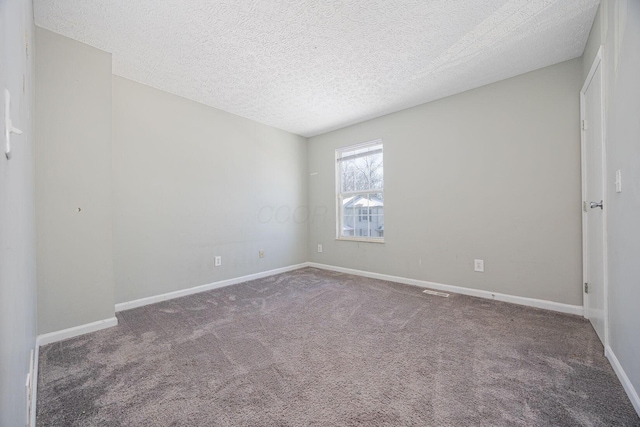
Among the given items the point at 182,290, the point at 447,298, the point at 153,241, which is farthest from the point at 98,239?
the point at 447,298

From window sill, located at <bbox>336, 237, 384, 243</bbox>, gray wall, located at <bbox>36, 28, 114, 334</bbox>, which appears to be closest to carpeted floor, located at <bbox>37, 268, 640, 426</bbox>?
gray wall, located at <bbox>36, 28, 114, 334</bbox>

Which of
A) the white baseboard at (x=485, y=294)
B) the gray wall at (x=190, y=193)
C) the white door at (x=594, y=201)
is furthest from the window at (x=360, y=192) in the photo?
the white door at (x=594, y=201)

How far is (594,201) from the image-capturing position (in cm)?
201

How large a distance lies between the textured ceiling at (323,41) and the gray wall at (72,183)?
10.0 inches

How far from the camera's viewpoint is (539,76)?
8.43 ft

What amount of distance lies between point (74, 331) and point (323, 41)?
3.12 meters

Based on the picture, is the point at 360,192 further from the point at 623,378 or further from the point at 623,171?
the point at 623,378

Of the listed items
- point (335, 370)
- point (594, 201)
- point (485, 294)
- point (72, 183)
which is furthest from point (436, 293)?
point (72, 183)

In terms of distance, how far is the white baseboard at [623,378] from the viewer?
4.08 feet

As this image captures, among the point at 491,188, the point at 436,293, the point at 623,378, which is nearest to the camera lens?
the point at 623,378

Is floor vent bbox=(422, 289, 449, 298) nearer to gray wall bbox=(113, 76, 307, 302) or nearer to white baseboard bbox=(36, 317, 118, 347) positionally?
gray wall bbox=(113, 76, 307, 302)

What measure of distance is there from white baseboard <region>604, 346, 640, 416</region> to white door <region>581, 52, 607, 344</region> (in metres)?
0.20

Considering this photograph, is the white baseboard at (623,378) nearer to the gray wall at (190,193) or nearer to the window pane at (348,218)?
the window pane at (348,218)

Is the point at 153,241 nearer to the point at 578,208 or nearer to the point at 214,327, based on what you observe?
the point at 214,327
